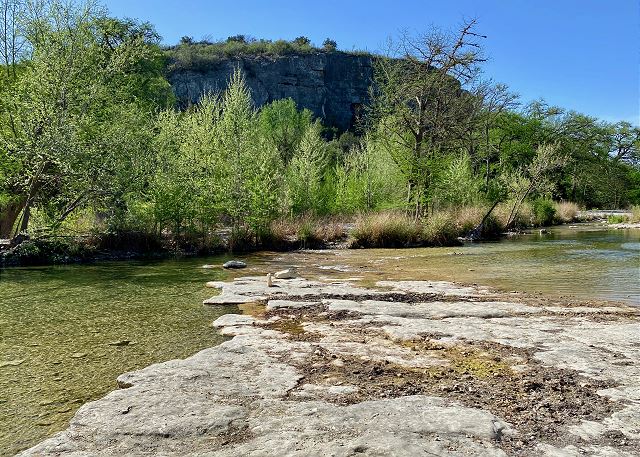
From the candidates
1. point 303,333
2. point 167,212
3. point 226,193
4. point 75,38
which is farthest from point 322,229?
point 303,333

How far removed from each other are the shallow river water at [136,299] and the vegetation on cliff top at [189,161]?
2517 millimetres

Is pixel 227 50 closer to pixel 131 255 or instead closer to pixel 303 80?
pixel 303 80

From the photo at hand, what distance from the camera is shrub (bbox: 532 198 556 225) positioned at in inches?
1222

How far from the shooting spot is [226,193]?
16.9 m

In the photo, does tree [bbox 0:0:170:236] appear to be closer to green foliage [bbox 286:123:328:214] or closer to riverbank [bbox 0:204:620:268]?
riverbank [bbox 0:204:620:268]

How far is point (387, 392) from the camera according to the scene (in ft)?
11.5

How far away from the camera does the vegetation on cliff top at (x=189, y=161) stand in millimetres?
13688

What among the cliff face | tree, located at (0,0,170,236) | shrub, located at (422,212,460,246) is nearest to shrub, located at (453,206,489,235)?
shrub, located at (422,212,460,246)

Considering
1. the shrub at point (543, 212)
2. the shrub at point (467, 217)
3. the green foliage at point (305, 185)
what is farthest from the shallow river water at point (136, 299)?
the shrub at point (543, 212)

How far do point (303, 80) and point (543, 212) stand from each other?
5259 cm

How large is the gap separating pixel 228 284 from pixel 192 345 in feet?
12.7

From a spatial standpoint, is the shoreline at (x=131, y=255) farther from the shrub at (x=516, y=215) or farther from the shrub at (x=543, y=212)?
the shrub at (x=543, y=212)

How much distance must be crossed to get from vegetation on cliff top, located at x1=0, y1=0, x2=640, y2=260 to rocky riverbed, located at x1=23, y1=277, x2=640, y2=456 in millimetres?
10486

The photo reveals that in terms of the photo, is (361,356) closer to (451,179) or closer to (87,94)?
(87,94)
